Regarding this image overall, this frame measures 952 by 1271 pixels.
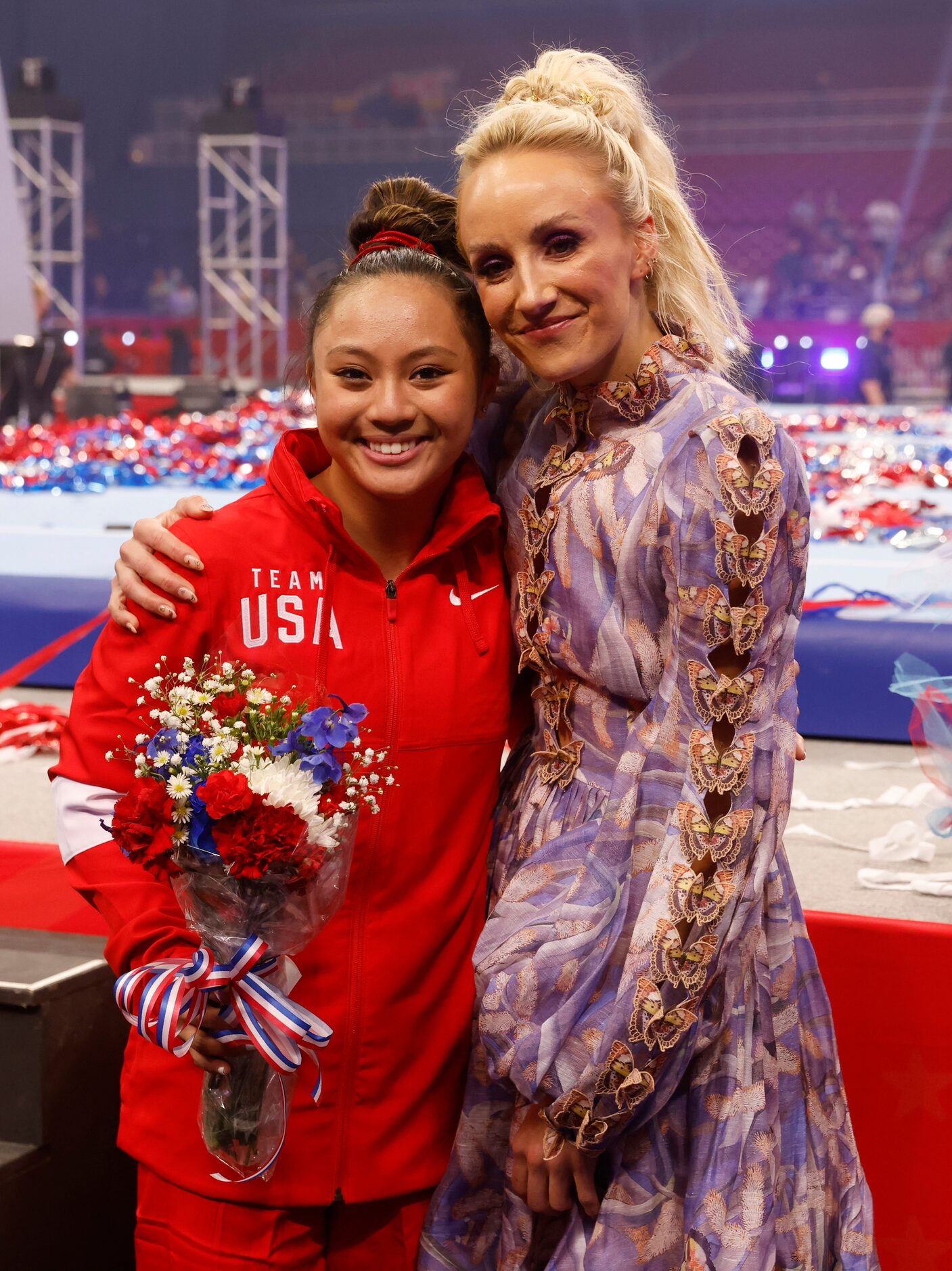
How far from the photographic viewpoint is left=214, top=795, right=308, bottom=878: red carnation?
109cm

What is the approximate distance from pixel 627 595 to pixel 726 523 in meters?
0.14

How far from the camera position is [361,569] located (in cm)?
144

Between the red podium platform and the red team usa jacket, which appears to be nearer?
the red team usa jacket

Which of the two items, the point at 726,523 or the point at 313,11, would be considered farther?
the point at 313,11

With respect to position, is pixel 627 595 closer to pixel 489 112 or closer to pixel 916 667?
pixel 489 112

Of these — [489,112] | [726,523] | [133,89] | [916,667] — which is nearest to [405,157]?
[133,89]

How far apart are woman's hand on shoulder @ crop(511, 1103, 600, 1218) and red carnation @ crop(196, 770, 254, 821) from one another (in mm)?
480

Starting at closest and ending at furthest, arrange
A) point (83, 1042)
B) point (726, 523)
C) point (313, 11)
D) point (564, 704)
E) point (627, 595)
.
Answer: point (726, 523), point (627, 595), point (564, 704), point (83, 1042), point (313, 11)

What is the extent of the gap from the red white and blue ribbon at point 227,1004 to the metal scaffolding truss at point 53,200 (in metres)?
5.58

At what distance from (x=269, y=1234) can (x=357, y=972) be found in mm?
285

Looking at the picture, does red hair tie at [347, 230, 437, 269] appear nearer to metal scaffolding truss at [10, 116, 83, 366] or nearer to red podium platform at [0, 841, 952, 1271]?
red podium platform at [0, 841, 952, 1271]

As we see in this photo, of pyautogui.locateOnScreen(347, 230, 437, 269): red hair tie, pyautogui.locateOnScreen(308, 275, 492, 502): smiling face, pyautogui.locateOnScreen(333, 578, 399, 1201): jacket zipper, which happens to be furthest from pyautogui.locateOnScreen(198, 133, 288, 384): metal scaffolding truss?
pyautogui.locateOnScreen(333, 578, 399, 1201): jacket zipper

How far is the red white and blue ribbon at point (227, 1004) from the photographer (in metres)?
1.16

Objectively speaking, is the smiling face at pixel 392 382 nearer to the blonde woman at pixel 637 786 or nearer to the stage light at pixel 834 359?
the blonde woman at pixel 637 786
